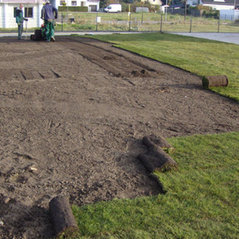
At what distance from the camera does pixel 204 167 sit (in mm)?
5531

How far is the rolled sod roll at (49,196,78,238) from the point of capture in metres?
3.87

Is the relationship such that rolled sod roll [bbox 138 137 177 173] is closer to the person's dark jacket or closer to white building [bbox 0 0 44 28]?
the person's dark jacket

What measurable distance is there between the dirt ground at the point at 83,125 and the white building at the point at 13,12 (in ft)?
94.2

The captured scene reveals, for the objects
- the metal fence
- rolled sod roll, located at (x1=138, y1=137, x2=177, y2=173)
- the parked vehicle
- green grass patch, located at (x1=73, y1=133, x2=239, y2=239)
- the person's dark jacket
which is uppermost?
the parked vehicle

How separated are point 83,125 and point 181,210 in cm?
327

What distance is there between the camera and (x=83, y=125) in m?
7.23

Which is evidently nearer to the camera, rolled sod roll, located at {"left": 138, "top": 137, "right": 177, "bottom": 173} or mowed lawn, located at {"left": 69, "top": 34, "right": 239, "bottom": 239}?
mowed lawn, located at {"left": 69, "top": 34, "right": 239, "bottom": 239}

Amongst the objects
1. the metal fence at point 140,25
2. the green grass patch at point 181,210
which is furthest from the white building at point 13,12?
the green grass patch at point 181,210

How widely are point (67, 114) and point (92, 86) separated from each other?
2.71 m

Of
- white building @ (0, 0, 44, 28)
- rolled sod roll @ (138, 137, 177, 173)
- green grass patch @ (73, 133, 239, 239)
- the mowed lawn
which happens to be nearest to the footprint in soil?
the mowed lawn

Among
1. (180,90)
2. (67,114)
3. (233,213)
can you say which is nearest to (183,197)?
(233,213)

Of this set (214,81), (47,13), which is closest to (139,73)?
(214,81)

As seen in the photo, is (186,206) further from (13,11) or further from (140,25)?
(13,11)

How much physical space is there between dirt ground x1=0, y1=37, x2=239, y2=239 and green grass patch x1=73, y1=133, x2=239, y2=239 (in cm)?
27
